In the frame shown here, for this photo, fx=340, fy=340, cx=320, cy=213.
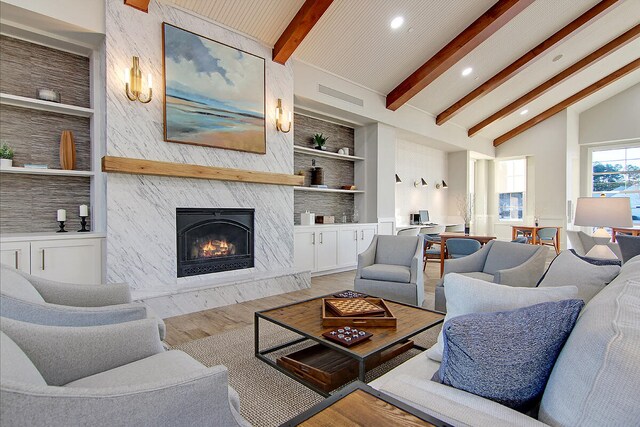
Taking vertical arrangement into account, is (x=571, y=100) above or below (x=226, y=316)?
above

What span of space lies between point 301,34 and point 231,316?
11.6 ft

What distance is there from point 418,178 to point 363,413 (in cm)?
819

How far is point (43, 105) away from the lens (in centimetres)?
337

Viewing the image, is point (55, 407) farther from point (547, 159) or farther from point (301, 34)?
point (547, 159)

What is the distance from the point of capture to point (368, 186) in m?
6.74

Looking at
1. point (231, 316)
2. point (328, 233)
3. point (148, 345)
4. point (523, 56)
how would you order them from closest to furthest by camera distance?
point (148, 345) < point (231, 316) < point (328, 233) < point (523, 56)

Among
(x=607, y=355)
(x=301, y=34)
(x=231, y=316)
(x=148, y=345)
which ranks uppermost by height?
(x=301, y=34)

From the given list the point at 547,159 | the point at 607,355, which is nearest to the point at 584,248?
the point at 607,355

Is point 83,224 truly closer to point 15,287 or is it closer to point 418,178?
point 15,287

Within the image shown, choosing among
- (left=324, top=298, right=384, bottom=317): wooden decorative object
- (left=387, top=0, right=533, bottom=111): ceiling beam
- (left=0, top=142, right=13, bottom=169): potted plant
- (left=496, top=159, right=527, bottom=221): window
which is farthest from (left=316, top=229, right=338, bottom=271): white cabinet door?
(left=496, top=159, right=527, bottom=221): window

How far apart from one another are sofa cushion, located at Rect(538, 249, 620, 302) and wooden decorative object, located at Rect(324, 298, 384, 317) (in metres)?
1.05

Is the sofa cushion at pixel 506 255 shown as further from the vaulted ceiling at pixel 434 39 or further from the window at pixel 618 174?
the window at pixel 618 174

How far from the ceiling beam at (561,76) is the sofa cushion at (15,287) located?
915 cm

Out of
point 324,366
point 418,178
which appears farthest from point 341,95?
point 324,366
